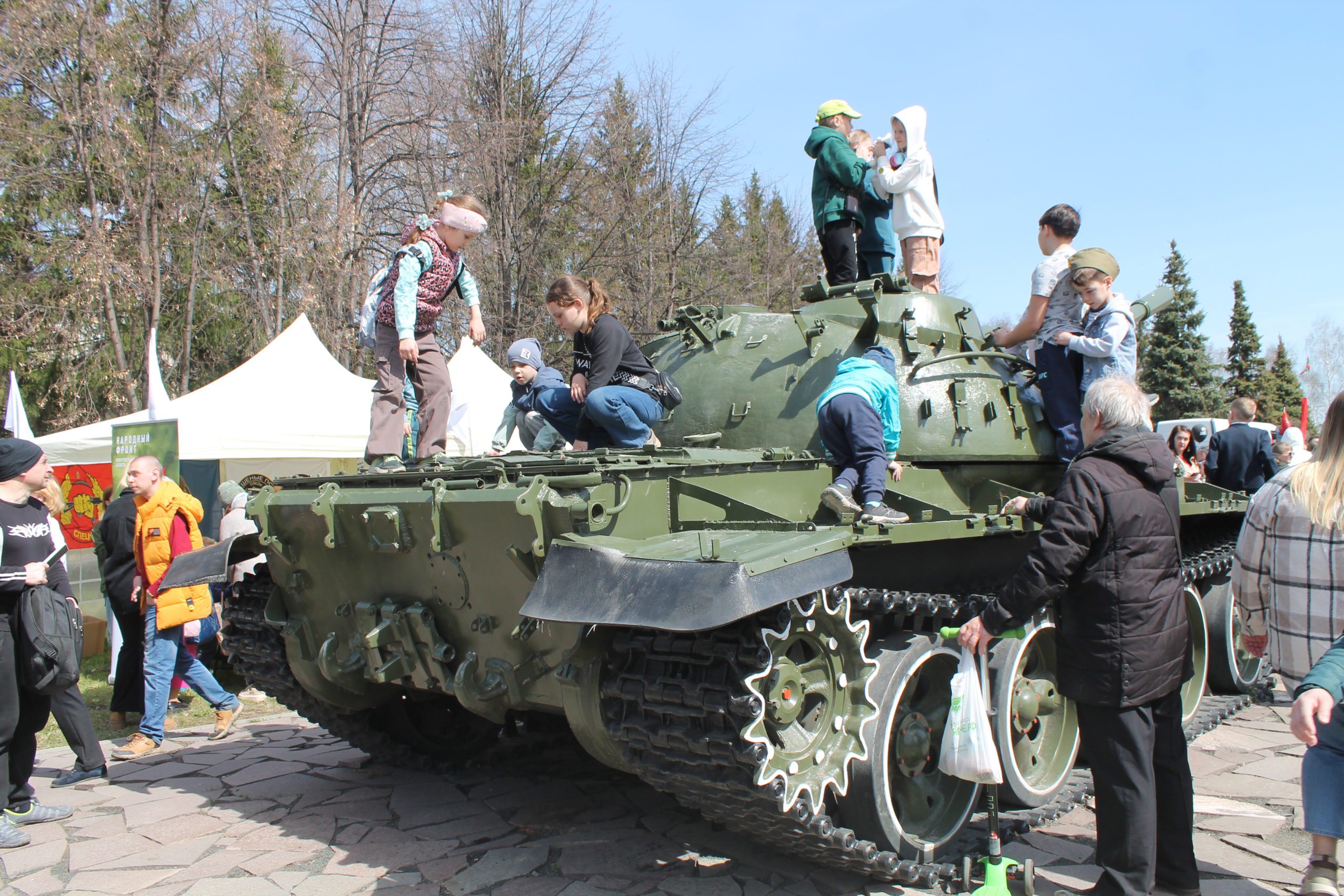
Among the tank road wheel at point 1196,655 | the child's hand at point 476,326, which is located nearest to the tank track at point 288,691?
the child's hand at point 476,326

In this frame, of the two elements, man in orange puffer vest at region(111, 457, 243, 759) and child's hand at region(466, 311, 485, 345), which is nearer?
child's hand at region(466, 311, 485, 345)

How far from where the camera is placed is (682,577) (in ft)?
10.8

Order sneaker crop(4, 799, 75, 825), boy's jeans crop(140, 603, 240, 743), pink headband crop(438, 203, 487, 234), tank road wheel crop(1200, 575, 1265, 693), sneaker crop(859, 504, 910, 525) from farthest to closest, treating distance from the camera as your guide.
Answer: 1. tank road wheel crop(1200, 575, 1265, 693)
2. boy's jeans crop(140, 603, 240, 743)
3. pink headband crop(438, 203, 487, 234)
4. sneaker crop(4, 799, 75, 825)
5. sneaker crop(859, 504, 910, 525)

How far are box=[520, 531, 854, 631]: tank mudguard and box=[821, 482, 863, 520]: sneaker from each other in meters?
0.47

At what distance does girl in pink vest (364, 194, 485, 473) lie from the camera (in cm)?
567

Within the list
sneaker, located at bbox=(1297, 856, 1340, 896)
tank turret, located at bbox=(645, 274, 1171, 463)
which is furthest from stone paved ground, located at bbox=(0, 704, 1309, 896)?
tank turret, located at bbox=(645, 274, 1171, 463)

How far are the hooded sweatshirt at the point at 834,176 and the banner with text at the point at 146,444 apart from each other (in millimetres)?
5767

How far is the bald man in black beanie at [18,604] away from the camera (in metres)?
5.01

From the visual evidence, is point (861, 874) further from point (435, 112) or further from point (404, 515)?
point (435, 112)

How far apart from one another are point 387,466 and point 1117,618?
3584 millimetres

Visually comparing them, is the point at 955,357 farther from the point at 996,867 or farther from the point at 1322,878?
the point at 1322,878

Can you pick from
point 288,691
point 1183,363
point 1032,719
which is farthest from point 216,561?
point 1183,363

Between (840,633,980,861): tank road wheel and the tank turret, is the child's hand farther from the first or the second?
(840,633,980,861): tank road wheel

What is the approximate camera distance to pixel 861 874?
396 centimetres
